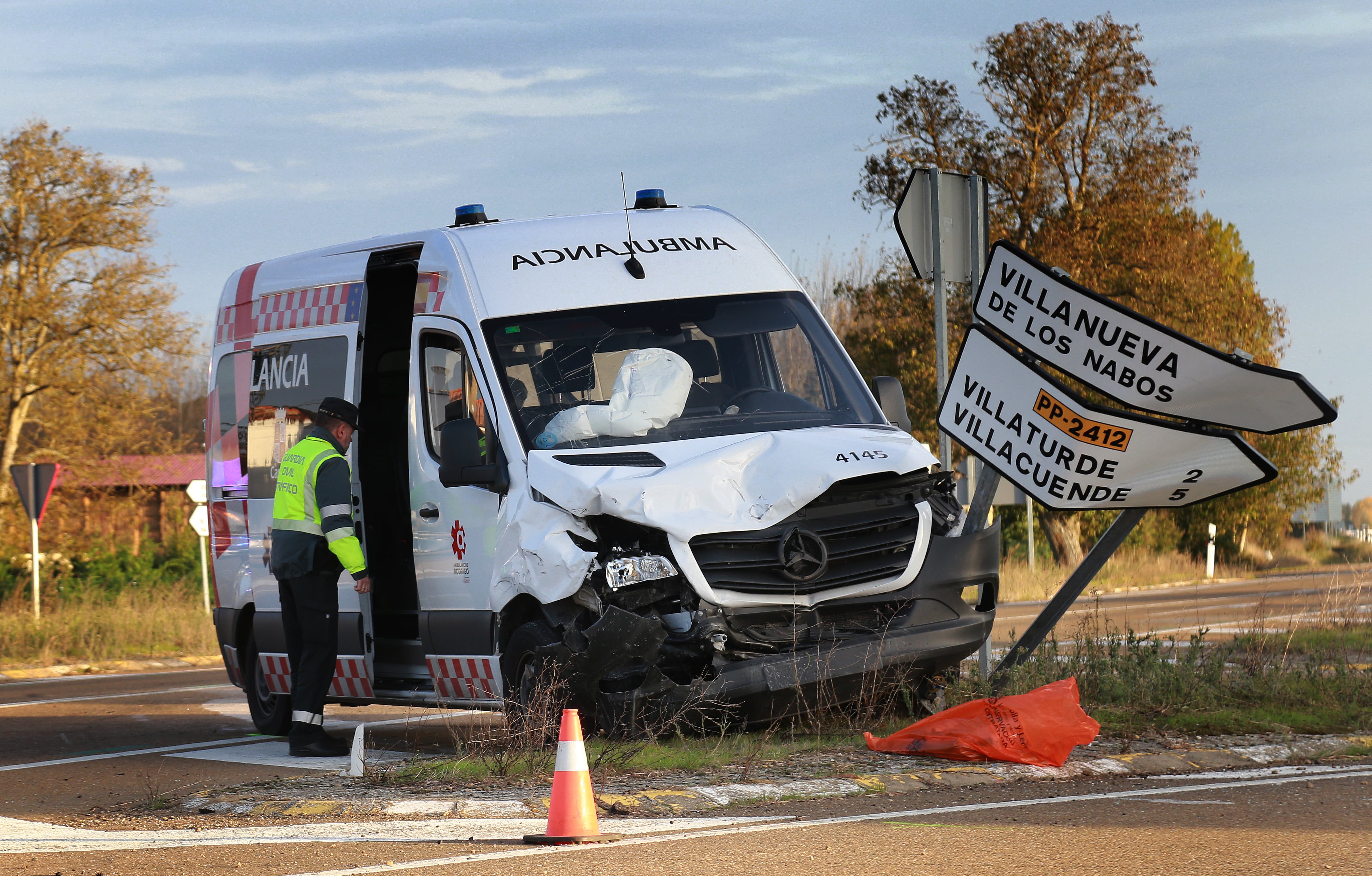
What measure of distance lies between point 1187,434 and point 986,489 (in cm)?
130

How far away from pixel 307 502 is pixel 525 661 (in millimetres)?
2043

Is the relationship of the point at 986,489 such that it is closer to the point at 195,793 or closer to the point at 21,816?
the point at 195,793

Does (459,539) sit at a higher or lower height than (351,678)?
higher

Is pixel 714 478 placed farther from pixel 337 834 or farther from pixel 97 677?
pixel 97 677

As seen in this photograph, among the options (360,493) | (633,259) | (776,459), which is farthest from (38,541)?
(776,459)

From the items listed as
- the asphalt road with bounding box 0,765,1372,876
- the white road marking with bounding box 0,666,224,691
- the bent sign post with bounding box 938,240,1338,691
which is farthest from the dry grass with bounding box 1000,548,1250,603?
the asphalt road with bounding box 0,765,1372,876

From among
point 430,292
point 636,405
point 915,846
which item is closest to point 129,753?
point 430,292

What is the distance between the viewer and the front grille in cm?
724

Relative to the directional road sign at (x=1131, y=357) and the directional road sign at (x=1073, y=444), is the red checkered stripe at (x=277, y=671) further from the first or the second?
the directional road sign at (x=1131, y=357)

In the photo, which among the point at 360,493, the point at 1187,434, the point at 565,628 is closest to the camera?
the point at 565,628

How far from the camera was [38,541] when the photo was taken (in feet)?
74.2

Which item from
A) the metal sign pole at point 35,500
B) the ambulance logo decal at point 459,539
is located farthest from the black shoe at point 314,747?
the metal sign pole at point 35,500

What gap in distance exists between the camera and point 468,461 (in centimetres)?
803

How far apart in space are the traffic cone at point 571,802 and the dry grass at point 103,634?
13497 millimetres
